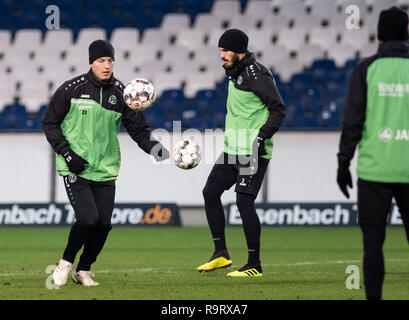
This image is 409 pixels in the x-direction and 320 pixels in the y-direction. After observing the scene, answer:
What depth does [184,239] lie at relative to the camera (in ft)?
46.0

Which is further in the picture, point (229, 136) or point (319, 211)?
point (319, 211)

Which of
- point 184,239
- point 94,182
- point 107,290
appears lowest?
point 184,239

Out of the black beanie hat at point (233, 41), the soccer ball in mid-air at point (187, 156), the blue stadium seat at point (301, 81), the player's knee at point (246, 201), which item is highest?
the black beanie hat at point (233, 41)

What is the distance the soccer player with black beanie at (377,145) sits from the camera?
19.3 feet

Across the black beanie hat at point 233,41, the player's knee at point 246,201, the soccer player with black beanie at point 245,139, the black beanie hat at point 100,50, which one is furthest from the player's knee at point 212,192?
the black beanie hat at point 100,50

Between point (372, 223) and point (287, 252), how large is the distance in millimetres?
5974

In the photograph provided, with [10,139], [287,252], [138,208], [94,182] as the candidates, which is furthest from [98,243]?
[10,139]

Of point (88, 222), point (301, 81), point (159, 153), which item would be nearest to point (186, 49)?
point (301, 81)

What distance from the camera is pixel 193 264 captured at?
10.2 metres

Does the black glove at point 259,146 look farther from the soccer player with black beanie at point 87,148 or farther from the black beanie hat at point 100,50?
the black beanie hat at point 100,50

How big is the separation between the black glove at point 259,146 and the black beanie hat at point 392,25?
280 centimetres

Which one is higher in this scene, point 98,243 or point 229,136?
point 229,136

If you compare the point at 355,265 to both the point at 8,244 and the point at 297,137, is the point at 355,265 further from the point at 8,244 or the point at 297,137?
the point at 297,137

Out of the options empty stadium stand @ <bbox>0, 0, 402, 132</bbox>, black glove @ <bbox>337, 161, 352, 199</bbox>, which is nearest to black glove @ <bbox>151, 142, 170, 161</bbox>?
black glove @ <bbox>337, 161, 352, 199</bbox>
